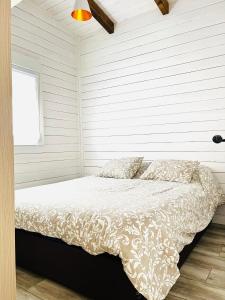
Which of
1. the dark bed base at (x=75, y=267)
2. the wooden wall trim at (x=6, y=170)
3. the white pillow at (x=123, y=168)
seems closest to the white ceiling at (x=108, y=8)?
the white pillow at (x=123, y=168)

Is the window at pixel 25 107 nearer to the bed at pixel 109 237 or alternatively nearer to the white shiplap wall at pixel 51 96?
the white shiplap wall at pixel 51 96

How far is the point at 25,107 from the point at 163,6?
89.2 inches

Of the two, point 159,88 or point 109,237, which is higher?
point 159,88

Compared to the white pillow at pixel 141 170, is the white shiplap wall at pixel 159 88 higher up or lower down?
higher up

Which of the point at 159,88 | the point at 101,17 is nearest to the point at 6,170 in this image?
the point at 159,88

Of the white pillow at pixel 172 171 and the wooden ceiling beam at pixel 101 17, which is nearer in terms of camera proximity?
the white pillow at pixel 172 171

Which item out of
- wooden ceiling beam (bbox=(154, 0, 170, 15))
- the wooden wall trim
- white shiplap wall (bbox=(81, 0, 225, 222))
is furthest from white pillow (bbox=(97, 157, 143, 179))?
the wooden wall trim

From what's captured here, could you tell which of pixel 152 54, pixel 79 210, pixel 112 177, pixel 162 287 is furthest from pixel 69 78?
pixel 162 287

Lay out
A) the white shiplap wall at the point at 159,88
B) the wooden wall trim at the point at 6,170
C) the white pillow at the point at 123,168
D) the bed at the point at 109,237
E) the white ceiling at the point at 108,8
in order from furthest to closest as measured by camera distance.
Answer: the white ceiling at the point at 108,8
the white pillow at the point at 123,168
the white shiplap wall at the point at 159,88
the bed at the point at 109,237
the wooden wall trim at the point at 6,170

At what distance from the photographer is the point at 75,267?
5.12 feet

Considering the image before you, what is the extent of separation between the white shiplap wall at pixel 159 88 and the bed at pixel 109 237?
1.18 metres

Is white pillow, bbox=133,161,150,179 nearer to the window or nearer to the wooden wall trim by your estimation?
the window

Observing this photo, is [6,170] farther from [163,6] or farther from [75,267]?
[163,6]

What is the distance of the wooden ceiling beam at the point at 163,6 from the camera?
10.3 ft
